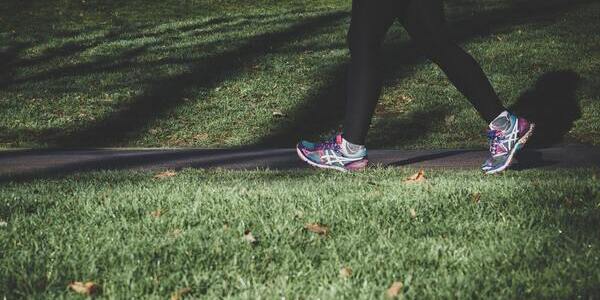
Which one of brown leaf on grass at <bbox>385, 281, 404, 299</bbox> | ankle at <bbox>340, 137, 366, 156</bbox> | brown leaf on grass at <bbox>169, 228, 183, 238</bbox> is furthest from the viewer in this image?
ankle at <bbox>340, 137, 366, 156</bbox>

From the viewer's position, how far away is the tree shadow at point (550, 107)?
24.8 feet

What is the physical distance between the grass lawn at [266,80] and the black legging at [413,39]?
3.09 m

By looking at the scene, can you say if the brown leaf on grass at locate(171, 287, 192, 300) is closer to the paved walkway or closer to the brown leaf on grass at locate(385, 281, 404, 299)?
the brown leaf on grass at locate(385, 281, 404, 299)

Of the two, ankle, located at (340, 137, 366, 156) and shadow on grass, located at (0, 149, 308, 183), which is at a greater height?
ankle, located at (340, 137, 366, 156)

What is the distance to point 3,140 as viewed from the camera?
8125 millimetres

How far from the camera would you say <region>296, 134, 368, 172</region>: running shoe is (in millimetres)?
4445

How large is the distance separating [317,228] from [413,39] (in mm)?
1631

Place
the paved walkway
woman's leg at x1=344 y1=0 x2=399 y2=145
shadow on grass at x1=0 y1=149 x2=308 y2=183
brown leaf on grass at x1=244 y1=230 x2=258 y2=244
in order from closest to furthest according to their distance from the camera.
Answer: brown leaf on grass at x1=244 y1=230 x2=258 y2=244 → woman's leg at x1=344 y1=0 x2=399 y2=145 → the paved walkway → shadow on grass at x1=0 y1=149 x2=308 y2=183

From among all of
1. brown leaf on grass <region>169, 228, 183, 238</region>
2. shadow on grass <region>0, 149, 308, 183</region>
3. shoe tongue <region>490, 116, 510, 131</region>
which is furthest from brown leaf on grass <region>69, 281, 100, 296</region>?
shadow on grass <region>0, 149, 308, 183</region>

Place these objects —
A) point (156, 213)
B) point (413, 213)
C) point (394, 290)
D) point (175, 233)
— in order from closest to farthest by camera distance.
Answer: point (394, 290), point (175, 233), point (413, 213), point (156, 213)

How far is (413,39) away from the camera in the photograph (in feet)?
13.6

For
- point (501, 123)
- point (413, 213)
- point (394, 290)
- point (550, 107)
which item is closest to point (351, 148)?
point (501, 123)

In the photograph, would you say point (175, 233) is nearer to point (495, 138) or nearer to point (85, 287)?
point (85, 287)

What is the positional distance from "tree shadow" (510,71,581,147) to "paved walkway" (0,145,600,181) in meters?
1.41
